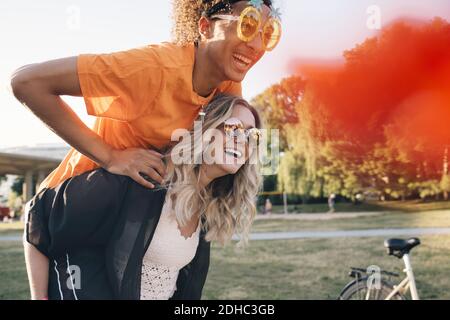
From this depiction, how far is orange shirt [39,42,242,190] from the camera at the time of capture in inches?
43.1

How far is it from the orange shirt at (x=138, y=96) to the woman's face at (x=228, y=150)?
0.28 ft

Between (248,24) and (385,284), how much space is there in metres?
2.25

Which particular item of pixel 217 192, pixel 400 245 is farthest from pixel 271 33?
pixel 400 245

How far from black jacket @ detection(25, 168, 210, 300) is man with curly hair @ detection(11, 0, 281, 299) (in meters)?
0.04

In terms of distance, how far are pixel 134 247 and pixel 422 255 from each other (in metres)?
4.74

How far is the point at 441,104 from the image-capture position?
893cm

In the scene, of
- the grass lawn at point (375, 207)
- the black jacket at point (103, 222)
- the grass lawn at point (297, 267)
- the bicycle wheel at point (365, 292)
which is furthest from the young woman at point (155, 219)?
the grass lawn at point (375, 207)

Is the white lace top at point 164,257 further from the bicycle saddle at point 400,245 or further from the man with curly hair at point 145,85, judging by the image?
the bicycle saddle at point 400,245

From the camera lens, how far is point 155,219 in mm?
1174

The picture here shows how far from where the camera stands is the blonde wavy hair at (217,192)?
47.8 inches

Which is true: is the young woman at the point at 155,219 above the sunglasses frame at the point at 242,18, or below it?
below

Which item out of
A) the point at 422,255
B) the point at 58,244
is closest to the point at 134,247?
the point at 58,244

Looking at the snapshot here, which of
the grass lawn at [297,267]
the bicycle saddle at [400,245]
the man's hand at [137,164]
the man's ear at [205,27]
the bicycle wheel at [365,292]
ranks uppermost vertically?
the man's ear at [205,27]

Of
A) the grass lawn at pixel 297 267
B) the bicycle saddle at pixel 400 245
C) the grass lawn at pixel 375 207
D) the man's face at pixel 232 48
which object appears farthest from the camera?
the grass lawn at pixel 375 207
